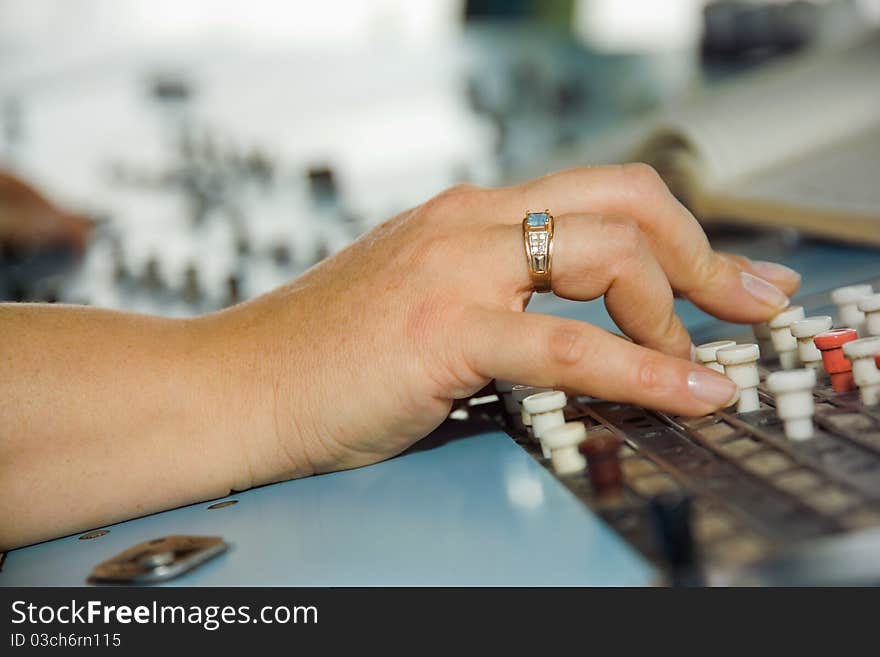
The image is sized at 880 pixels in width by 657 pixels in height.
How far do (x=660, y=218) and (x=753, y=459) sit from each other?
0.32 meters

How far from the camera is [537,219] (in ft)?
2.90

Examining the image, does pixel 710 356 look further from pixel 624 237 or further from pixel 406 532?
pixel 406 532

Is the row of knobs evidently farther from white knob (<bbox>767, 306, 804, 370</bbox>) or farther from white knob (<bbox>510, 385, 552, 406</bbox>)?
white knob (<bbox>510, 385, 552, 406</bbox>)

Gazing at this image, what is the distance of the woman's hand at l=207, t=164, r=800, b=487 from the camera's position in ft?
2.72

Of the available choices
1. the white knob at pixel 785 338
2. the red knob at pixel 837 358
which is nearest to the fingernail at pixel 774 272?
the white knob at pixel 785 338

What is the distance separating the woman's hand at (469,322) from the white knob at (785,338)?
4 cm

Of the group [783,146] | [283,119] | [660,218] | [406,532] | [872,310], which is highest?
[283,119]

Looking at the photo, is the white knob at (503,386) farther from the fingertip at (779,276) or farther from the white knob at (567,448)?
the fingertip at (779,276)

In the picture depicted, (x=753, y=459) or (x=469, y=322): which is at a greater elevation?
(x=469, y=322)

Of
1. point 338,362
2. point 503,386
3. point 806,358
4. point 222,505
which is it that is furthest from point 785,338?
point 222,505

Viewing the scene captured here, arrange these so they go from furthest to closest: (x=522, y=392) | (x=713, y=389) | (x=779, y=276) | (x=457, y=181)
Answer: (x=457, y=181)
(x=779, y=276)
(x=522, y=392)
(x=713, y=389)

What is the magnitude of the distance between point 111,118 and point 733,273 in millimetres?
2018

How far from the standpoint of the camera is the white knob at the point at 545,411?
809 millimetres
